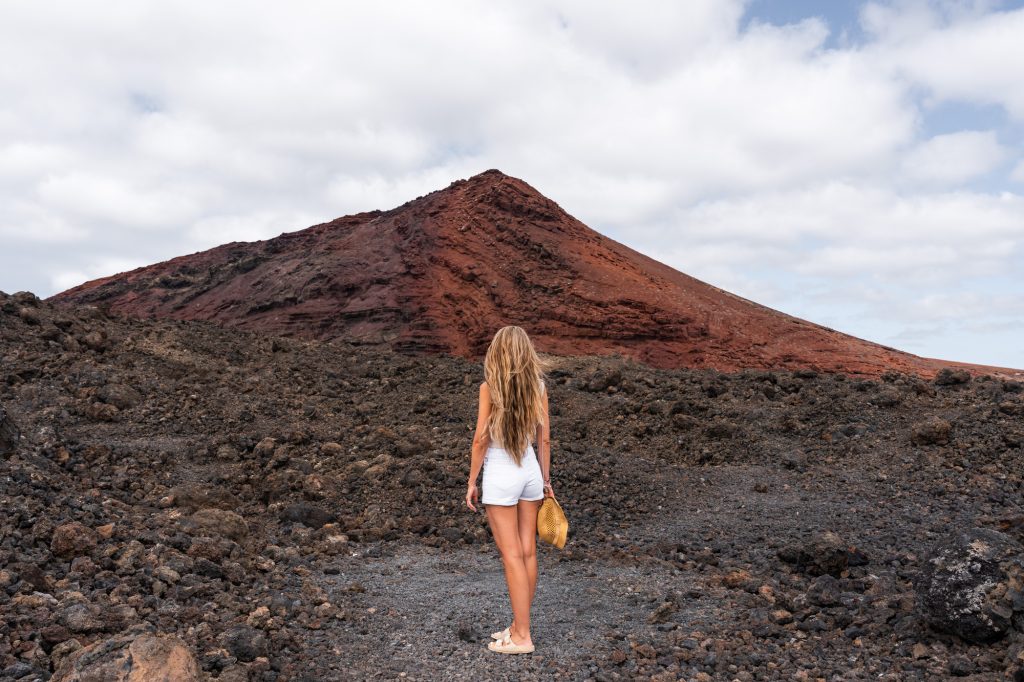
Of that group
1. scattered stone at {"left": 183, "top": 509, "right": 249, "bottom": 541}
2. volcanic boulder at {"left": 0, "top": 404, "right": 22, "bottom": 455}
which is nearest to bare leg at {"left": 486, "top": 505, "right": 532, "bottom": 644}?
scattered stone at {"left": 183, "top": 509, "right": 249, "bottom": 541}

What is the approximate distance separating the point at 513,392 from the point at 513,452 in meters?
0.36

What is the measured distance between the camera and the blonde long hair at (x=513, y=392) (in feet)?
15.0

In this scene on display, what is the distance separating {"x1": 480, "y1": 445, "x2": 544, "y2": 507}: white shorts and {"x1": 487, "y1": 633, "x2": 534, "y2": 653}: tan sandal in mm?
963

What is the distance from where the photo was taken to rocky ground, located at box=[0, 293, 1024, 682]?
15.0 ft

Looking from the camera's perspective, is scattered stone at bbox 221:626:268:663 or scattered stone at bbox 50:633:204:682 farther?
scattered stone at bbox 221:626:268:663

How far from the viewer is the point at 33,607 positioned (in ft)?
14.4

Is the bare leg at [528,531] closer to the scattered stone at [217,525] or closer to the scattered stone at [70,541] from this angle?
the scattered stone at [217,525]

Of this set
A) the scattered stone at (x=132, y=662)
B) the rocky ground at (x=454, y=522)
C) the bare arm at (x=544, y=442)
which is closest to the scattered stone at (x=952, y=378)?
the rocky ground at (x=454, y=522)

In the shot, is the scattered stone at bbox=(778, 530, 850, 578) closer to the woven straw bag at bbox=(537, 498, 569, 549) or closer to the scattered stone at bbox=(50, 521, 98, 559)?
the woven straw bag at bbox=(537, 498, 569, 549)

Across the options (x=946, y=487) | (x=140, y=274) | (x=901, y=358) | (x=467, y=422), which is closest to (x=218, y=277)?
(x=140, y=274)

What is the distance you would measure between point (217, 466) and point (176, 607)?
173 inches

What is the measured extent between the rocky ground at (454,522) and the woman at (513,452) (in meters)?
0.70

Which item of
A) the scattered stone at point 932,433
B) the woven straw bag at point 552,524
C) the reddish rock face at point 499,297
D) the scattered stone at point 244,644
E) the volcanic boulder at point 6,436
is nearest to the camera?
the scattered stone at point 244,644

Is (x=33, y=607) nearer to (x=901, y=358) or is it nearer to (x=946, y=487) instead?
(x=946, y=487)
